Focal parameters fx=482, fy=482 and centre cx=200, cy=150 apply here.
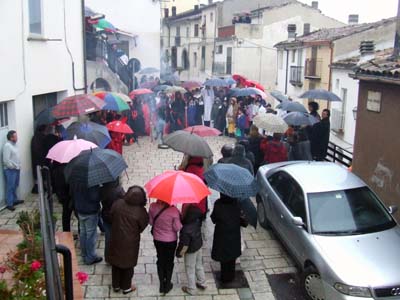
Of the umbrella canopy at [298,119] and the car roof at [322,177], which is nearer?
the car roof at [322,177]

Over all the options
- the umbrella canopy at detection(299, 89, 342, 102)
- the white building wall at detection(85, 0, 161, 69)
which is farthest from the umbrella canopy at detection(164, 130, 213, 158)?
the white building wall at detection(85, 0, 161, 69)

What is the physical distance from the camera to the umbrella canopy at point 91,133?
367 inches

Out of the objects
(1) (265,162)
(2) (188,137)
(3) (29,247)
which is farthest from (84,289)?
(1) (265,162)

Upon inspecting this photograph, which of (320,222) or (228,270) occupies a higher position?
(320,222)

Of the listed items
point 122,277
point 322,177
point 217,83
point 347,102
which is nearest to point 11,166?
point 122,277

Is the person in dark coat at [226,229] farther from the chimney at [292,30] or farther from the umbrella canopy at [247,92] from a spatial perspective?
the chimney at [292,30]

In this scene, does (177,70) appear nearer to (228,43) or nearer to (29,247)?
(228,43)

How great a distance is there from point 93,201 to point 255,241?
3307 mm

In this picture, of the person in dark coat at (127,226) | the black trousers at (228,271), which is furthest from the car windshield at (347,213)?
the person in dark coat at (127,226)

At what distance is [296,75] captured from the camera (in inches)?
1065

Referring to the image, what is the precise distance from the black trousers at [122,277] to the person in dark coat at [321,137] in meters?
7.43

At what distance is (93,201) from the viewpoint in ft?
24.5

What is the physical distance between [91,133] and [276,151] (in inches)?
165

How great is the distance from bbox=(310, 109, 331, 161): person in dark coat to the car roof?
12.6ft
